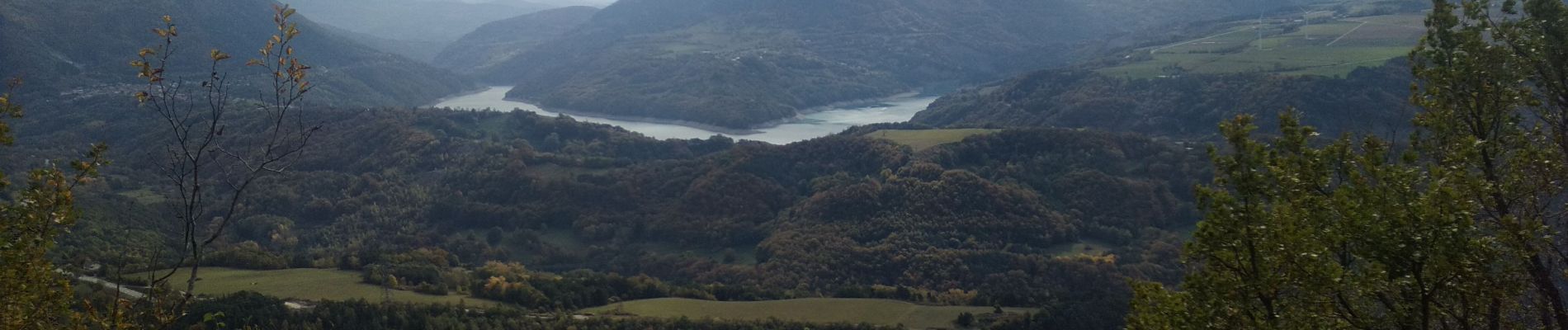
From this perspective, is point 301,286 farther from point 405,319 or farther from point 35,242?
point 35,242

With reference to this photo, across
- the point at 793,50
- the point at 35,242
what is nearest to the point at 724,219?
the point at 35,242

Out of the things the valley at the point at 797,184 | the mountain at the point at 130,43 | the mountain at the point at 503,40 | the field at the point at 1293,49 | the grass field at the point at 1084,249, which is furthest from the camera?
the mountain at the point at 503,40

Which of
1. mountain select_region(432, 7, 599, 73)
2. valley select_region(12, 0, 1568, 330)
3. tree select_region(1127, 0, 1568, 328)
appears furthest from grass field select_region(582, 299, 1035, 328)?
mountain select_region(432, 7, 599, 73)

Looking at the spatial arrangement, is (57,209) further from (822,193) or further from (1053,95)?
(1053,95)

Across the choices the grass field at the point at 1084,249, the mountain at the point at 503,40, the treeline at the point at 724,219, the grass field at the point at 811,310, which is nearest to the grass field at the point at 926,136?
the treeline at the point at 724,219

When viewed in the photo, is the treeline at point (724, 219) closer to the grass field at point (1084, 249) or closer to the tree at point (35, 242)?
the grass field at point (1084, 249)

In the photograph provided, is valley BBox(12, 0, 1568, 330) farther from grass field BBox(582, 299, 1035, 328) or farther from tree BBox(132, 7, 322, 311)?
grass field BBox(582, 299, 1035, 328)

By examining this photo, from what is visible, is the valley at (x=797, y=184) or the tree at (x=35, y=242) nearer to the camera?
the tree at (x=35, y=242)

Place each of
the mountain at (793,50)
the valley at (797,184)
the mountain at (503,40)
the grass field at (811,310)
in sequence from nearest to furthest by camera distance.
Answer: the valley at (797,184), the grass field at (811,310), the mountain at (793,50), the mountain at (503,40)

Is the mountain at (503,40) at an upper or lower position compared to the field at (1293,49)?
upper
